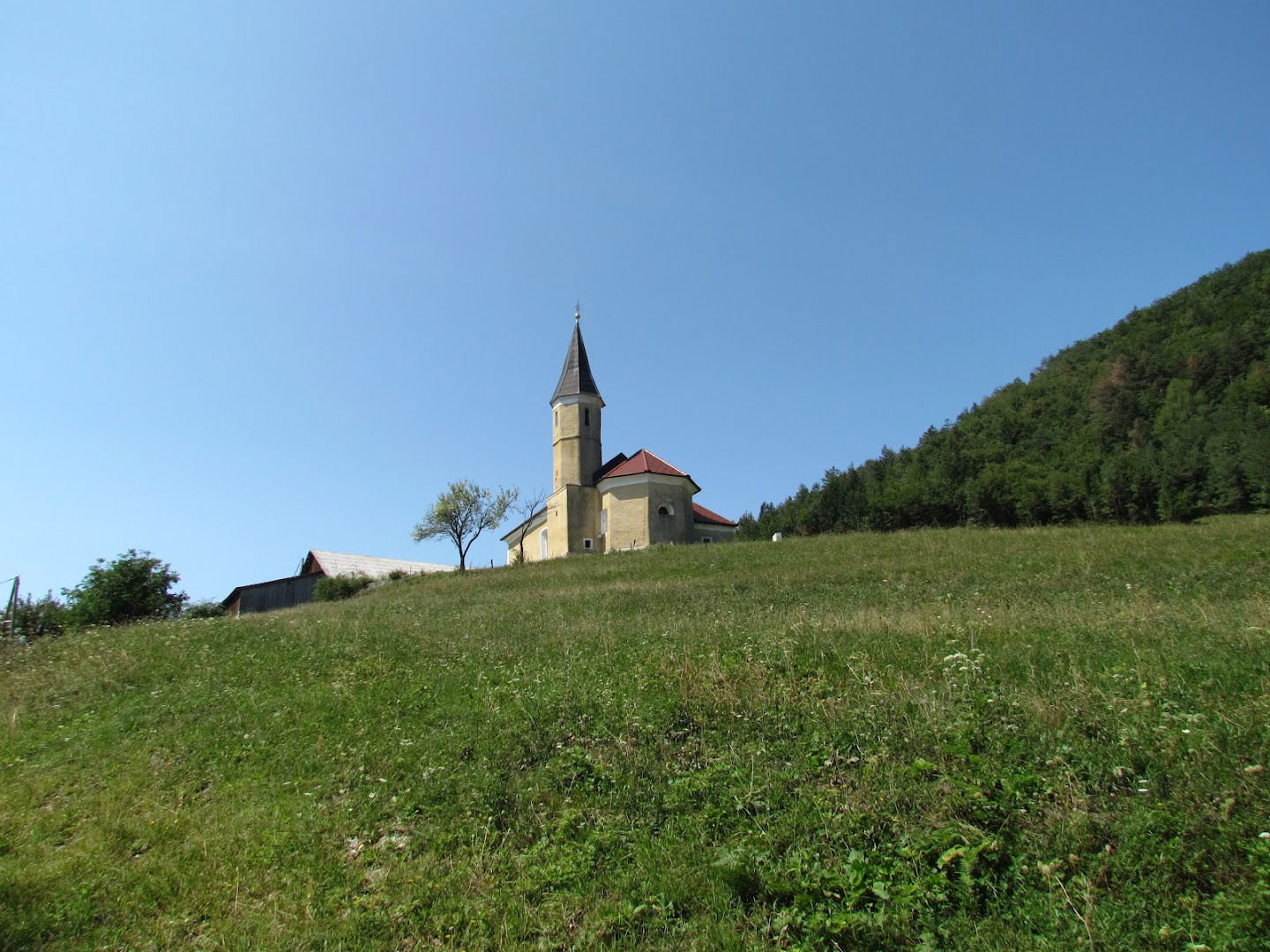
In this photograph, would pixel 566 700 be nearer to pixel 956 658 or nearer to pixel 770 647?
pixel 770 647

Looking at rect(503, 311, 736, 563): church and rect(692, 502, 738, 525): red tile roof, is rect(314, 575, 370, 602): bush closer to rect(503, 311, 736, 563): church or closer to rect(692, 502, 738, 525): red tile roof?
rect(503, 311, 736, 563): church

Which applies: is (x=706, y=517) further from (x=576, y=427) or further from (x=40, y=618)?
(x=40, y=618)

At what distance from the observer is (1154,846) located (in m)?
4.16

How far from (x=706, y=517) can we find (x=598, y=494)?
803 cm

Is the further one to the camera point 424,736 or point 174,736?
point 174,736

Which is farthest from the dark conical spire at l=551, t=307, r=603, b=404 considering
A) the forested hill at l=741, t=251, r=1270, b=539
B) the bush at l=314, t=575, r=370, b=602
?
the forested hill at l=741, t=251, r=1270, b=539

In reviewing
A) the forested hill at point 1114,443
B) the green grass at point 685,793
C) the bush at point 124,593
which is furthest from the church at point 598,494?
the forested hill at point 1114,443

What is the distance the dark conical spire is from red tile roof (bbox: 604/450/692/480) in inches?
233

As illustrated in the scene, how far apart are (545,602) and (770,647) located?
10.6 m

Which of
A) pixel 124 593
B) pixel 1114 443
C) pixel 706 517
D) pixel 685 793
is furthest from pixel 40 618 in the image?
pixel 1114 443

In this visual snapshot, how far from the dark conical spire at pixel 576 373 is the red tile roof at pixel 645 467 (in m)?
5.93

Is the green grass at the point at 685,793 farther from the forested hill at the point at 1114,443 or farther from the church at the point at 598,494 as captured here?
→ the forested hill at the point at 1114,443

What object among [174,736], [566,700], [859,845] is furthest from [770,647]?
[174,736]

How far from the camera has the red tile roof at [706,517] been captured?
4538 centimetres
